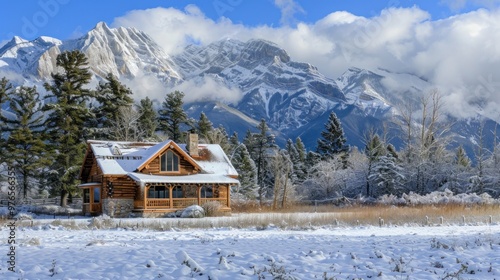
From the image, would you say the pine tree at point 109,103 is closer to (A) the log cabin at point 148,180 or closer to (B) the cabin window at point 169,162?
(A) the log cabin at point 148,180

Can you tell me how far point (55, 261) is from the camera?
1176cm

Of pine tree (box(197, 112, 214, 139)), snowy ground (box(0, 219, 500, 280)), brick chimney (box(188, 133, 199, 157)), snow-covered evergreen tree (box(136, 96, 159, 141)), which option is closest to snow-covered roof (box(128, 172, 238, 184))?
brick chimney (box(188, 133, 199, 157))

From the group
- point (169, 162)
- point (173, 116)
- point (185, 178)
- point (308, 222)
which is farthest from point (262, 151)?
point (308, 222)

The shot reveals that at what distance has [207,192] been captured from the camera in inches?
1690

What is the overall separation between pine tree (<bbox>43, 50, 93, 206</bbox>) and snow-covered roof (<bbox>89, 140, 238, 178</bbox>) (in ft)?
17.0

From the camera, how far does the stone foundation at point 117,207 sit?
39.1 metres

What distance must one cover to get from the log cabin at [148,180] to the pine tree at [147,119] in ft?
47.4

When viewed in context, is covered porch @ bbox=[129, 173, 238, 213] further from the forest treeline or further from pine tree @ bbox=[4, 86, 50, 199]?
pine tree @ bbox=[4, 86, 50, 199]

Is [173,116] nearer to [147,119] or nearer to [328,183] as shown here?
[147,119]

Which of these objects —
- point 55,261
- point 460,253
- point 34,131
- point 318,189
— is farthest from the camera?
point 318,189

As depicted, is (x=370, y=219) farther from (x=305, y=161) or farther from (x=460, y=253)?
(x=305, y=161)

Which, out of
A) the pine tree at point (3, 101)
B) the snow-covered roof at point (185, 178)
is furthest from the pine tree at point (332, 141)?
the pine tree at point (3, 101)

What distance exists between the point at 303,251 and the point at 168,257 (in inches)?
143

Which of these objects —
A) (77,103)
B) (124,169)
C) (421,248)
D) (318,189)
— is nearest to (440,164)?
(318,189)
